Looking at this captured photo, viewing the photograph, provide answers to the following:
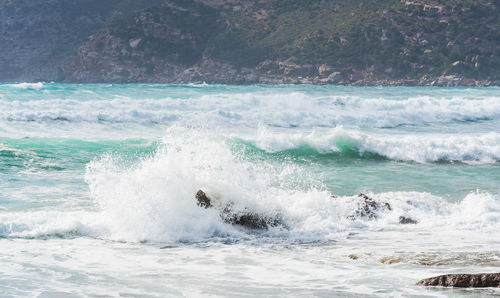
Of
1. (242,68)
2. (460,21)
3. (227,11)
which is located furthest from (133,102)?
(227,11)

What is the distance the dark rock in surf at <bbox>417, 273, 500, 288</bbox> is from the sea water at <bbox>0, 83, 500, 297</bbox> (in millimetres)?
115

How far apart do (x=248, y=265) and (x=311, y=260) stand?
75cm

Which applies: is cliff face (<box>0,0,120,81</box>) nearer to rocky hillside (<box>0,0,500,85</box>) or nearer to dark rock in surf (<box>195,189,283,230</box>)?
rocky hillside (<box>0,0,500,85</box>)

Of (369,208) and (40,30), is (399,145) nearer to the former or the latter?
(369,208)

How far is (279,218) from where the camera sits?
8.32m

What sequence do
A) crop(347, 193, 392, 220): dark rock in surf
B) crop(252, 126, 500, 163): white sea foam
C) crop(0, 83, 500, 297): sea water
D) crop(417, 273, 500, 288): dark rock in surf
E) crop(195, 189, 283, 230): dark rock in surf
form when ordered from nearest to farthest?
crop(417, 273, 500, 288): dark rock in surf
crop(0, 83, 500, 297): sea water
crop(195, 189, 283, 230): dark rock in surf
crop(347, 193, 392, 220): dark rock in surf
crop(252, 126, 500, 163): white sea foam

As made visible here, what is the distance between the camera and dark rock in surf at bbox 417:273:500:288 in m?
5.32

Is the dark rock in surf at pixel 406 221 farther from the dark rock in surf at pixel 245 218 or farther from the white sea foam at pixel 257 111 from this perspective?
the white sea foam at pixel 257 111

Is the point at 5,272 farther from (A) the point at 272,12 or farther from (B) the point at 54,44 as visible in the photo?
(B) the point at 54,44

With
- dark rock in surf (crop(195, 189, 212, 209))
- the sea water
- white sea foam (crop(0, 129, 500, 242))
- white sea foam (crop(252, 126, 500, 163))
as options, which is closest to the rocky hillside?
white sea foam (crop(252, 126, 500, 163))

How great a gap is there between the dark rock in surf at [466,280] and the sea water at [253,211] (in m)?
0.11

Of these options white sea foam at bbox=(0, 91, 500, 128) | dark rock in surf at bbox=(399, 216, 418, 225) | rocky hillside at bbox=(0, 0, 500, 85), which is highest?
rocky hillside at bbox=(0, 0, 500, 85)

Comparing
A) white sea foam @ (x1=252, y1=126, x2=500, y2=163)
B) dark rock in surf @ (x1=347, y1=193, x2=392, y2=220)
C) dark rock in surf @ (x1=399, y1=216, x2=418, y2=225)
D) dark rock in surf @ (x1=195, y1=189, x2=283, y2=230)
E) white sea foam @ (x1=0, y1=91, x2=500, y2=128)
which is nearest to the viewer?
dark rock in surf @ (x1=195, y1=189, x2=283, y2=230)

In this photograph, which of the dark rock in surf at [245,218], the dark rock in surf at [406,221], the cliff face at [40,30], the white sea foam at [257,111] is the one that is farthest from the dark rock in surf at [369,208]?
the cliff face at [40,30]
